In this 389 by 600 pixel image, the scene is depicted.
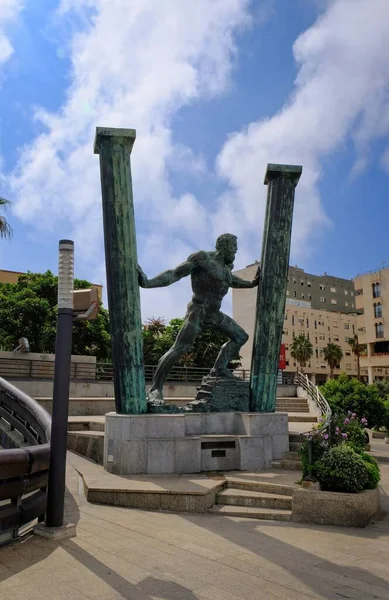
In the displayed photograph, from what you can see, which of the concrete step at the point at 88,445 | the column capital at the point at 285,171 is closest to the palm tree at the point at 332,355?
the column capital at the point at 285,171

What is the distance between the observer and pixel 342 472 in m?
6.83

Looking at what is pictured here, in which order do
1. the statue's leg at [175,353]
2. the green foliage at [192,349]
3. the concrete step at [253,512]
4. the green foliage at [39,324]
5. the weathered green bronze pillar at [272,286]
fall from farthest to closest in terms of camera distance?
the green foliage at [192,349]
the green foliage at [39,324]
the weathered green bronze pillar at [272,286]
the statue's leg at [175,353]
the concrete step at [253,512]

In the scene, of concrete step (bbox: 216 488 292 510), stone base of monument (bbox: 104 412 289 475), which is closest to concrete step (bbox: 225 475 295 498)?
concrete step (bbox: 216 488 292 510)

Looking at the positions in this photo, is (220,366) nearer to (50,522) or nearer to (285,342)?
(50,522)

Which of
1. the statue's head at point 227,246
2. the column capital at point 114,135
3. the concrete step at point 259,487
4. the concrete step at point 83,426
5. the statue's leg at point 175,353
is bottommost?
the concrete step at point 259,487

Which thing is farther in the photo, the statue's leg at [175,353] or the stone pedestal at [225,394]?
the stone pedestal at [225,394]

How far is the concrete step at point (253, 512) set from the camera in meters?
6.79

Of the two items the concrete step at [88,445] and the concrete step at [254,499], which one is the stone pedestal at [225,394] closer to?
the concrete step at [88,445]

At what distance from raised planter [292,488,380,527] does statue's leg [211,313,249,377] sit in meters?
4.49

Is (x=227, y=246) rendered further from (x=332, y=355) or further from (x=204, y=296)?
(x=332, y=355)

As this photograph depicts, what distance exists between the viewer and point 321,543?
563 centimetres

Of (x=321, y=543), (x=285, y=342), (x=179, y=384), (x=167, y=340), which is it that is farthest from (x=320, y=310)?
(x=321, y=543)

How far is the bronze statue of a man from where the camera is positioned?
10.5 m

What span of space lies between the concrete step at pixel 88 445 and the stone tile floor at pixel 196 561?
4123 mm
